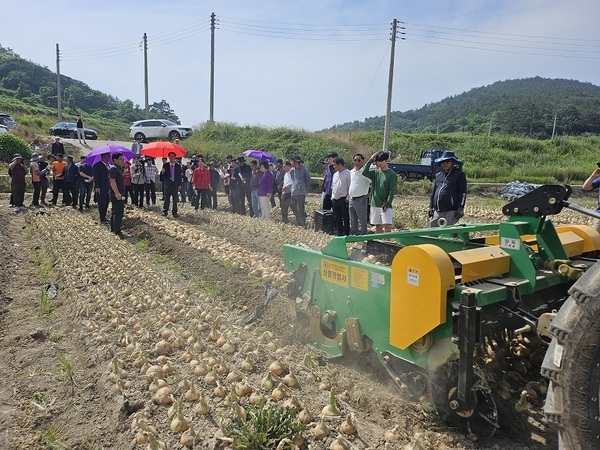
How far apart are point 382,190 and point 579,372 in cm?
582

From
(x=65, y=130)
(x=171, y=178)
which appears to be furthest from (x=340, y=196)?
(x=65, y=130)

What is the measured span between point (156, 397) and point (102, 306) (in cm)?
235

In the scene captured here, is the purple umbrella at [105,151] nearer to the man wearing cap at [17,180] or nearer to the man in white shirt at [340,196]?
the man wearing cap at [17,180]

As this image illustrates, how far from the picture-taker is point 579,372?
2004mm

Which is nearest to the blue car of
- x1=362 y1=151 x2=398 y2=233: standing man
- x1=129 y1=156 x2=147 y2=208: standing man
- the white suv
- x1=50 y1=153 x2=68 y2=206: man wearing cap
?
the white suv

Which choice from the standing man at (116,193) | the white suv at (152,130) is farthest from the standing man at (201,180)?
the white suv at (152,130)

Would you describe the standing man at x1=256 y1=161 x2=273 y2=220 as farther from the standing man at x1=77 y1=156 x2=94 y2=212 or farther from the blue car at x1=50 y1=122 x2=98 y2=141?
the blue car at x1=50 y1=122 x2=98 y2=141

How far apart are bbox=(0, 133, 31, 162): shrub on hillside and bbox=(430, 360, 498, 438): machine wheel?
23.9 m

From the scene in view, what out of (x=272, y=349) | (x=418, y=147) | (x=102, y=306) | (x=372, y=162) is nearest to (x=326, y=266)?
(x=272, y=349)

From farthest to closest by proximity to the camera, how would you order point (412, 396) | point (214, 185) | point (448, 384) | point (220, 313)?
point (214, 185) < point (220, 313) < point (412, 396) < point (448, 384)

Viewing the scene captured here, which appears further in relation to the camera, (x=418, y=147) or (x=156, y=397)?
(x=418, y=147)

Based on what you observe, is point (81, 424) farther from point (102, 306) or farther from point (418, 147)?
point (418, 147)

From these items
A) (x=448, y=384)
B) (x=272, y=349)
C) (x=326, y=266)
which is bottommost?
(x=272, y=349)

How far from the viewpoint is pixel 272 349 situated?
426cm
